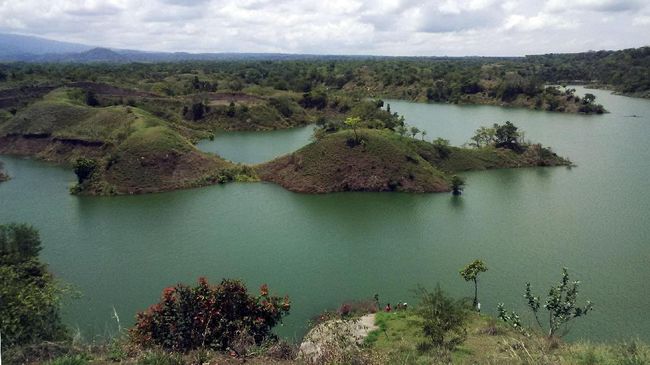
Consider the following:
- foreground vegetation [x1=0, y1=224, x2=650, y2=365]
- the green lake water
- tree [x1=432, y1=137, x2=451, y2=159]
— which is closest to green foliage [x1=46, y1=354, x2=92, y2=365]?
foreground vegetation [x1=0, y1=224, x2=650, y2=365]

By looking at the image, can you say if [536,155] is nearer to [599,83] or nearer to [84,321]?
[84,321]

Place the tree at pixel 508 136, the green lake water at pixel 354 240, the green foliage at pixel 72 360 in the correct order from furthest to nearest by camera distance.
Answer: the tree at pixel 508 136 → the green lake water at pixel 354 240 → the green foliage at pixel 72 360

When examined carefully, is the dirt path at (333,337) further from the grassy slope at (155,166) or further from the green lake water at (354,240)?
the grassy slope at (155,166)

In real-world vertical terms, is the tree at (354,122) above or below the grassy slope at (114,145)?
above

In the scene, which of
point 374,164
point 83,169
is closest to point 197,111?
point 83,169

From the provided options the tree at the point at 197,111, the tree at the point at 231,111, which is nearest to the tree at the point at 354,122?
the tree at the point at 231,111

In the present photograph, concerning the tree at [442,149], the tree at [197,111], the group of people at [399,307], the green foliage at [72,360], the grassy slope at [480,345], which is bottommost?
the group of people at [399,307]

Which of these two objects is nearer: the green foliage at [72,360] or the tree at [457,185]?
the green foliage at [72,360]

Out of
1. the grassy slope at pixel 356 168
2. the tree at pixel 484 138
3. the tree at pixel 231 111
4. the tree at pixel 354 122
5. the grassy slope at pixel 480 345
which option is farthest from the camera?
the tree at pixel 231 111
